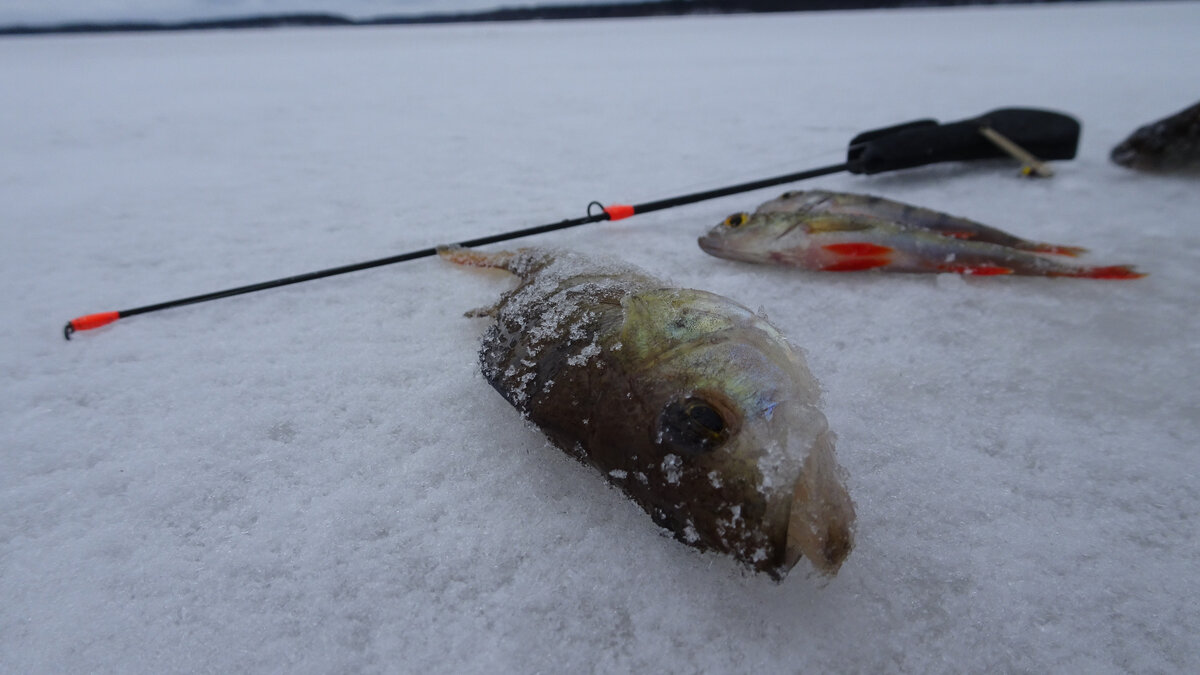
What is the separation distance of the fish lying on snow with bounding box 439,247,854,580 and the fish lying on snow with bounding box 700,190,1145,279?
1133 millimetres

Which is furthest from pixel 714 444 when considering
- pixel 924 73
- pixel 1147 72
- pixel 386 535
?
pixel 1147 72

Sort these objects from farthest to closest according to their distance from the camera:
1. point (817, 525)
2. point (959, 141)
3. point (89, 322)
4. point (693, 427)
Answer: point (959, 141), point (89, 322), point (693, 427), point (817, 525)

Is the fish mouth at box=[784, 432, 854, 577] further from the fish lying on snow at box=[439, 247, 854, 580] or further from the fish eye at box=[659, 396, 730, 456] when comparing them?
the fish eye at box=[659, 396, 730, 456]

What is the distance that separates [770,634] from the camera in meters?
1.25

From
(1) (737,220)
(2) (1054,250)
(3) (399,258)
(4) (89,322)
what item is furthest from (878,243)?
(4) (89,322)

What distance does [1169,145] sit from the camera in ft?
11.8

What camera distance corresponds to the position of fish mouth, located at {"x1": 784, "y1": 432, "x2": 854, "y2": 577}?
3.84ft

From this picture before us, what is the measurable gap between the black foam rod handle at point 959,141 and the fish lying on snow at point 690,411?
257cm

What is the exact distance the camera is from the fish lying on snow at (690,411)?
3.88 ft

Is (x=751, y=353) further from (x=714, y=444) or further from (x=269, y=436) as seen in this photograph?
(x=269, y=436)

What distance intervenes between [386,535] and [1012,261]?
2566 millimetres

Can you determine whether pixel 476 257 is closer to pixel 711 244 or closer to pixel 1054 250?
pixel 711 244

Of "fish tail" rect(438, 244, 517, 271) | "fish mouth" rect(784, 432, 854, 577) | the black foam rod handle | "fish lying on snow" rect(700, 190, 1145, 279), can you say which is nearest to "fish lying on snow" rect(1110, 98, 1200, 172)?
the black foam rod handle

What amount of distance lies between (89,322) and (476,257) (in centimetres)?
152
